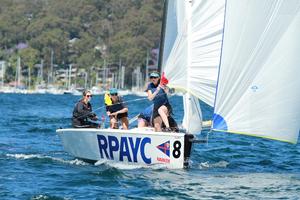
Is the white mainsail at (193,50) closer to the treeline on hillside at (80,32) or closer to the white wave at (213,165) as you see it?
the white wave at (213,165)

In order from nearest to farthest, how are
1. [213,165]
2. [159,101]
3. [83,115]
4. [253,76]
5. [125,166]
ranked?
1. [253,76]
2. [159,101]
3. [125,166]
4. [83,115]
5. [213,165]

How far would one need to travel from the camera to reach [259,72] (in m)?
15.0

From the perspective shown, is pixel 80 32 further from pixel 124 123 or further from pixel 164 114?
pixel 164 114

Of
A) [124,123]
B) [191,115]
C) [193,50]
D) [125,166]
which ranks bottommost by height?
[125,166]

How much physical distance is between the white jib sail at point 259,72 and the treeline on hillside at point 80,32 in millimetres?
114538

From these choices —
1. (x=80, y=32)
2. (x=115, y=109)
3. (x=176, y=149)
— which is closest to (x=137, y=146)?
(x=176, y=149)

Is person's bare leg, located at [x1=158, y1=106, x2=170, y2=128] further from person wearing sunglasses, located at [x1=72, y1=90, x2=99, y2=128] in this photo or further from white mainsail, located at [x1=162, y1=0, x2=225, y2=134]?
person wearing sunglasses, located at [x1=72, y1=90, x2=99, y2=128]

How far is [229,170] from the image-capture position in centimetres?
1714

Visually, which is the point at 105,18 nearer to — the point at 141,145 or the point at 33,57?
the point at 33,57

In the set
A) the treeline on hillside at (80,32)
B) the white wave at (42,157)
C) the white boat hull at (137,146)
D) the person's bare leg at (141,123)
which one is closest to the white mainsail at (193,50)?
the person's bare leg at (141,123)

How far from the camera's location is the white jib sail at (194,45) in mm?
16344

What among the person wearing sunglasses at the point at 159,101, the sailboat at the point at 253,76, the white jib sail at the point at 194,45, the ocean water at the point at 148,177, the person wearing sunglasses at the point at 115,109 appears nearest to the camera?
the ocean water at the point at 148,177

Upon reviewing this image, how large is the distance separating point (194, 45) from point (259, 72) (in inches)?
78.9

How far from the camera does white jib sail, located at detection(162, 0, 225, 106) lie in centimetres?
1634
